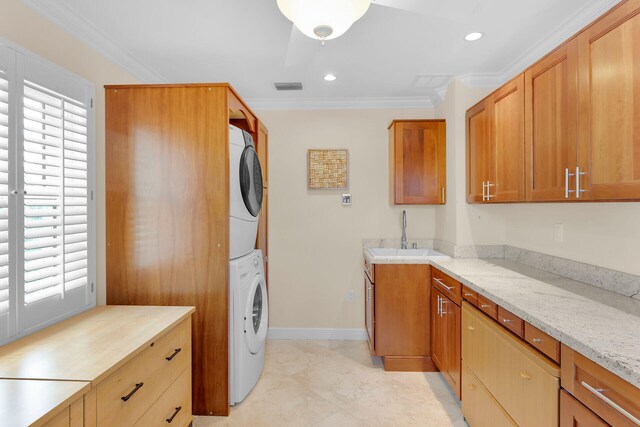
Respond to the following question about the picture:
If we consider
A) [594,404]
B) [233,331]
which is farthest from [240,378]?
[594,404]

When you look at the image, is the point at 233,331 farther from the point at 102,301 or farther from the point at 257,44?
the point at 257,44

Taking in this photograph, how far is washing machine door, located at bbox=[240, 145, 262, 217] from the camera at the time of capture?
2246 mm

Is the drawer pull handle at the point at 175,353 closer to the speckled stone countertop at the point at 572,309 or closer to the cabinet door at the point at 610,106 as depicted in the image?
the speckled stone countertop at the point at 572,309

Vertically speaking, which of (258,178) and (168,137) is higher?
(168,137)

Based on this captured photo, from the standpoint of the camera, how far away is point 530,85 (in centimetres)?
188

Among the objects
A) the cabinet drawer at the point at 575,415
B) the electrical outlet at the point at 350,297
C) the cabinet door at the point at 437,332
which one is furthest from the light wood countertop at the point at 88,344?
the electrical outlet at the point at 350,297

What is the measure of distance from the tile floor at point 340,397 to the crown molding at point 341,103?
246 cm

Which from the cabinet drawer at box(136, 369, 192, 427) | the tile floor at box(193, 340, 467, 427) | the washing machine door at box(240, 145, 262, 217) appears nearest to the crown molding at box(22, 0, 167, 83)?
the washing machine door at box(240, 145, 262, 217)

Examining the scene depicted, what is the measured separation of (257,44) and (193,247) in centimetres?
143

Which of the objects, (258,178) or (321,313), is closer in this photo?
(258,178)

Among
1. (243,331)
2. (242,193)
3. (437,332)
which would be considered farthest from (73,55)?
(437,332)

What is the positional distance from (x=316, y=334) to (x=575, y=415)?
8.40ft

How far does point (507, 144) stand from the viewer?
213 cm

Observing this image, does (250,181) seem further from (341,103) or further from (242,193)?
(341,103)
